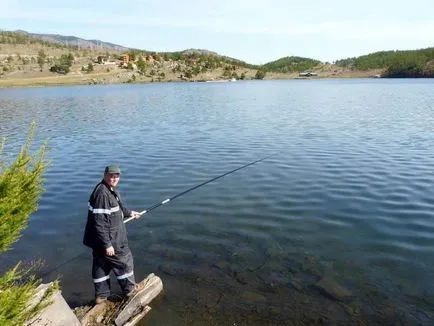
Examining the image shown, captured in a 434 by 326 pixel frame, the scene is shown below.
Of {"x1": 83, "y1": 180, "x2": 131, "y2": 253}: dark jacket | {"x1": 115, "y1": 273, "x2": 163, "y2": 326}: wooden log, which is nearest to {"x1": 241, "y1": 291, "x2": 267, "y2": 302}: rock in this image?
{"x1": 115, "y1": 273, "x2": 163, "y2": 326}: wooden log

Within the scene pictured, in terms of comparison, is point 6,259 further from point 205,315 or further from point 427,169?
point 427,169

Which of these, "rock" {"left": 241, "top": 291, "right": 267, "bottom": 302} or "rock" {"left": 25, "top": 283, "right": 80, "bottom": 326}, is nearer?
"rock" {"left": 25, "top": 283, "right": 80, "bottom": 326}

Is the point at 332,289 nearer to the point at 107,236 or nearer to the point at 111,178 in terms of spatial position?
the point at 107,236

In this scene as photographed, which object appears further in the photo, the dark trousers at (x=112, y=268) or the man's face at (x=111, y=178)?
the dark trousers at (x=112, y=268)

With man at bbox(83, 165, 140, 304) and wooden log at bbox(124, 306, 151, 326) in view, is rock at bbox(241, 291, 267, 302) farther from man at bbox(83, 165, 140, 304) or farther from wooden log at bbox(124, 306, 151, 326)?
man at bbox(83, 165, 140, 304)

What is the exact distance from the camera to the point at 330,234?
1370 centimetres

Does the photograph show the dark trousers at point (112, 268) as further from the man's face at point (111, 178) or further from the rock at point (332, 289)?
the rock at point (332, 289)

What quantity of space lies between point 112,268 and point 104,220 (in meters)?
1.26

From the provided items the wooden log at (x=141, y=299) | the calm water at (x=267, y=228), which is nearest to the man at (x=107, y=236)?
the wooden log at (x=141, y=299)

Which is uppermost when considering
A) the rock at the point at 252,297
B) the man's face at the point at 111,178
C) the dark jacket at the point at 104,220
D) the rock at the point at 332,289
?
the man's face at the point at 111,178

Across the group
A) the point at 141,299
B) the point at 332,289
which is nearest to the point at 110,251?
the point at 141,299

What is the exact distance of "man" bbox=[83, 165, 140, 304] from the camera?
30.3 ft

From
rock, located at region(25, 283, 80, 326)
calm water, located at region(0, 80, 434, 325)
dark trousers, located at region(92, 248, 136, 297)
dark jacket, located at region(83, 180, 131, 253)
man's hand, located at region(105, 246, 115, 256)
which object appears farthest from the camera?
calm water, located at region(0, 80, 434, 325)

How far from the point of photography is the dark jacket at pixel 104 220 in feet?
30.2
